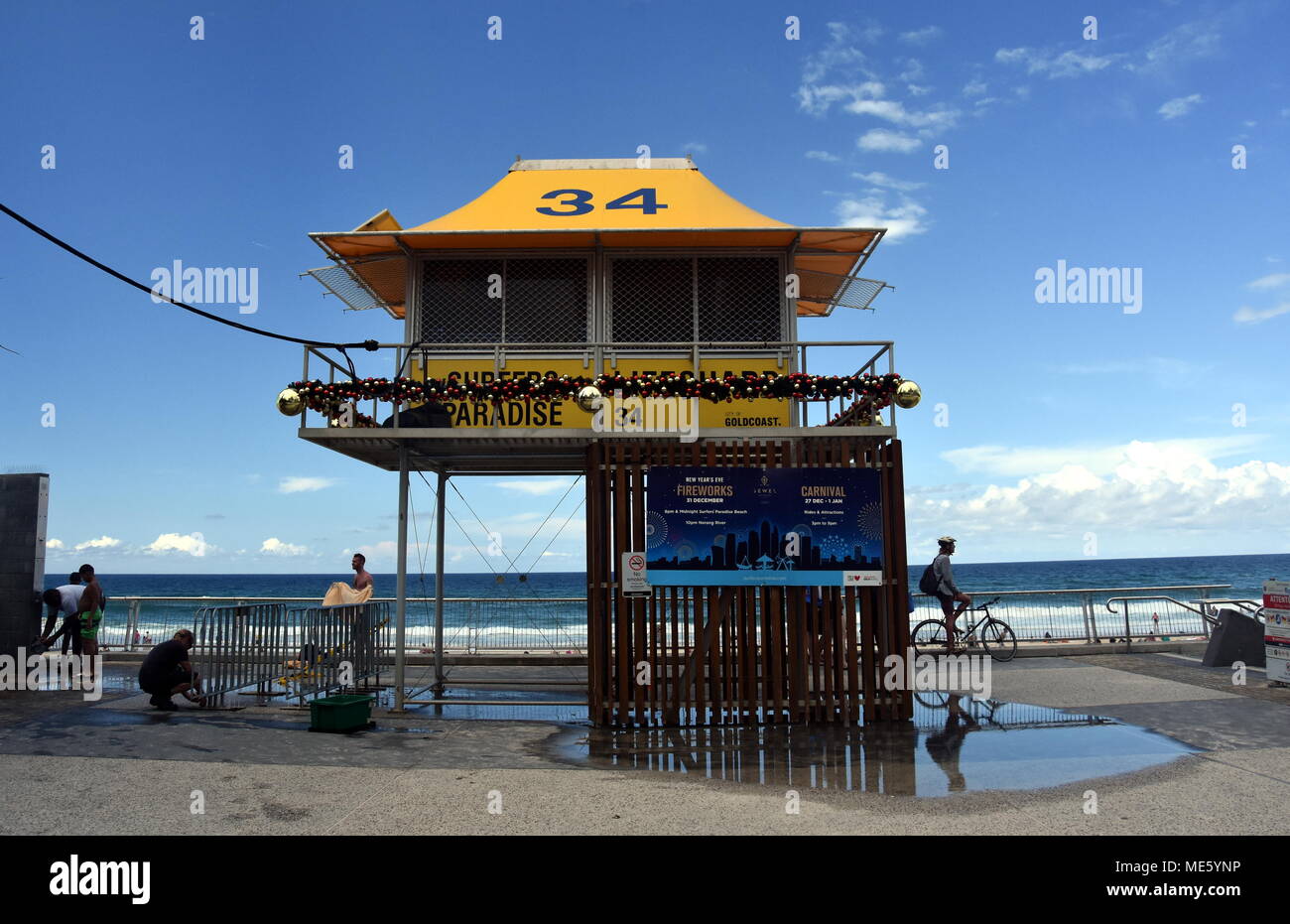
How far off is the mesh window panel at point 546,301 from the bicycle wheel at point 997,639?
32.5 feet

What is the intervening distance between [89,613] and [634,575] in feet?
28.8

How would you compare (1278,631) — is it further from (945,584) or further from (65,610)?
(65,610)

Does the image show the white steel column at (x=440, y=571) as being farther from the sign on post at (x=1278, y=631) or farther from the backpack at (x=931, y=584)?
the sign on post at (x=1278, y=631)

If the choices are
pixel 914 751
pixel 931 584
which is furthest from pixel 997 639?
pixel 914 751

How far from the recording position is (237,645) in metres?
11.5

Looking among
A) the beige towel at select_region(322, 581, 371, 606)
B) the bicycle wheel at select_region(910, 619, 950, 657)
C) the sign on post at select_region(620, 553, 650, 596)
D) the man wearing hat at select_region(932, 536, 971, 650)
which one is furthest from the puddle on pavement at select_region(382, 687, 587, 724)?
the bicycle wheel at select_region(910, 619, 950, 657)

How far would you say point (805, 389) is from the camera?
11172 millimetres

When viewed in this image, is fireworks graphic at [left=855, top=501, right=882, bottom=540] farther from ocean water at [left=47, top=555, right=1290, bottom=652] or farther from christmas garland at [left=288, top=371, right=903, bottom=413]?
ocean water at [left=47, top=555, right=1290, bottom=652]

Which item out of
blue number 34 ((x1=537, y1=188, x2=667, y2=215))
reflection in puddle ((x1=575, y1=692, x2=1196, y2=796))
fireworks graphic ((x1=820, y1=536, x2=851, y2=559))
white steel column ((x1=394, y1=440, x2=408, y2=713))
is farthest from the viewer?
blue number 34 ((x1=537, y1=188, x2=667, y2=215))

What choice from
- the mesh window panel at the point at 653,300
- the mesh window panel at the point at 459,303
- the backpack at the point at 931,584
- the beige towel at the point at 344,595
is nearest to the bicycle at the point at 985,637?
the backpack at the point at 931,584

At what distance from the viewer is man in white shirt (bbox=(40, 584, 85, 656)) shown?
1352 centimetres

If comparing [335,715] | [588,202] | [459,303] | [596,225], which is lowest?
[335,715]

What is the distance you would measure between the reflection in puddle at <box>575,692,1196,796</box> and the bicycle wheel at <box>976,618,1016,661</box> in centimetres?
558
